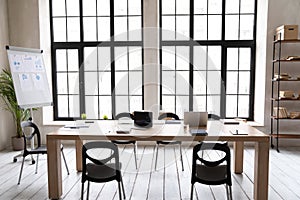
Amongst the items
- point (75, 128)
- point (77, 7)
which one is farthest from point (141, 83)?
point (75, 128)

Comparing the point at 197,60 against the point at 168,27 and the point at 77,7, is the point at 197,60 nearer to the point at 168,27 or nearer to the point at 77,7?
the point at 168,27

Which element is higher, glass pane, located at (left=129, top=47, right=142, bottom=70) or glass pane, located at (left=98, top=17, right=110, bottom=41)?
glass pane, located at (left=98, top=17, right=110, bottom=41)

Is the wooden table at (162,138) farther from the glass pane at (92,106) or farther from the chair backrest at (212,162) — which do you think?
the glass pane at (92,106)

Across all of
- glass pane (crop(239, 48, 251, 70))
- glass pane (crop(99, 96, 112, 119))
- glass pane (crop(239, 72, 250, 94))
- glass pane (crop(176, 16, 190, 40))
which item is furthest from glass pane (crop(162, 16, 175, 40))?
glass pane (crop(99, 96, 112, 119))

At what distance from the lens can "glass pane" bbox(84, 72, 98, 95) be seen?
5.81 m

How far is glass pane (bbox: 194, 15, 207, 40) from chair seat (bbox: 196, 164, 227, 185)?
3422mm

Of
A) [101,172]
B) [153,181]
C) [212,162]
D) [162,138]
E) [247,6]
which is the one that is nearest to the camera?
[212,162]

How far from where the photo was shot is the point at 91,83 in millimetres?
5816

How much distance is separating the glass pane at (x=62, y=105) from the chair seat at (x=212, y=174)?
385 cm

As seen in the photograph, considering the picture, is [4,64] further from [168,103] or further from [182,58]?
[182,58]

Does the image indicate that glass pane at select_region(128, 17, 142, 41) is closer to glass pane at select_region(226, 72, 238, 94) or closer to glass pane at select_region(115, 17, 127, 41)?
glass pane at select_region(115, 17, 127, 41)

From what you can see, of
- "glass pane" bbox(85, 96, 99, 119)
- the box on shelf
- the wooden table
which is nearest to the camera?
the wooden table

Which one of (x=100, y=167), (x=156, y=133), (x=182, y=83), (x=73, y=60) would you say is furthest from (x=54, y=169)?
(x=182, y=83)

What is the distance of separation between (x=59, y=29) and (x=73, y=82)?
114 centimetres
